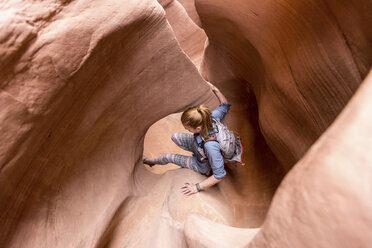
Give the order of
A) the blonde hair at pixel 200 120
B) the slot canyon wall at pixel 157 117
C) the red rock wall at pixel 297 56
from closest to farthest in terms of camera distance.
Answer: the slot canyon wall at pixel 157 117 → the red rock wall at pixel 297 56 → the blonde hair at pixel 200 120

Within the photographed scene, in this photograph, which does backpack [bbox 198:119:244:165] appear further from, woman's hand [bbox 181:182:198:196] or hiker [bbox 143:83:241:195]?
woman's hand [bbox 181:182:198:196]

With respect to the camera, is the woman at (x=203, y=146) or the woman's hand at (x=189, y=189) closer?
the woman at (x=203, y=146)

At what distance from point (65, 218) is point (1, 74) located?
0.80m

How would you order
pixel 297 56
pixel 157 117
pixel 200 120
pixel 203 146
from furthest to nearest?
pixel 157 117
pixel 203 146
pixel 200 120
pixel 297 56

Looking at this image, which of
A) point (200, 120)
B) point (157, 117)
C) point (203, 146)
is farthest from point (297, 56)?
point (157, 117)

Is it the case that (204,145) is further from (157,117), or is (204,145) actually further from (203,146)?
(157,117)

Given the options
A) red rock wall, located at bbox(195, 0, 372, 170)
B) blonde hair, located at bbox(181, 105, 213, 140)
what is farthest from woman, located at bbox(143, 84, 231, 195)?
red rock wall, located at bbox(195, 0, 372, 170)

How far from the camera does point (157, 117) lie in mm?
1761

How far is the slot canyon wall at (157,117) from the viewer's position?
57cm

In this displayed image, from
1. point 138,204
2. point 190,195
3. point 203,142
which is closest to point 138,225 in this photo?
point 138,204

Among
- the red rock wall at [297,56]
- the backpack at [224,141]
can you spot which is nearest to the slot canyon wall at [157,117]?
the red rock wall at [297,56]

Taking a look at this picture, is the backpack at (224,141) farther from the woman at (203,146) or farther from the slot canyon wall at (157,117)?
the slot canyon wall at (157,117)

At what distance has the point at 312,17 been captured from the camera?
3.75 ft

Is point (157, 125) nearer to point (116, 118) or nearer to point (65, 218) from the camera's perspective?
point (116, 118)
